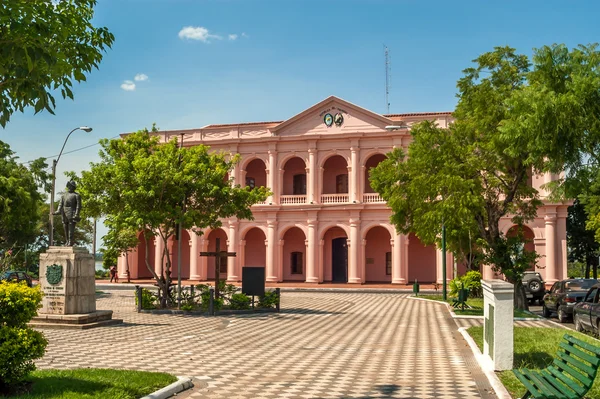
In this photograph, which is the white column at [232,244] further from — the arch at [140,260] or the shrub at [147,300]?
the shrub at [147,300]

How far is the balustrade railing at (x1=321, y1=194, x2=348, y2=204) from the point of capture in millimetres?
41656

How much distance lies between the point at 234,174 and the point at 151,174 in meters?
22.8

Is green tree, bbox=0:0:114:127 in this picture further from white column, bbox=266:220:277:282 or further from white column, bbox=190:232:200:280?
white column, bbox=190:232:200:280

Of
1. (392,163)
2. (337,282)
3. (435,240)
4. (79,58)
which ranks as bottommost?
(337,282)

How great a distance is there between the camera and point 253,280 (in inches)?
842

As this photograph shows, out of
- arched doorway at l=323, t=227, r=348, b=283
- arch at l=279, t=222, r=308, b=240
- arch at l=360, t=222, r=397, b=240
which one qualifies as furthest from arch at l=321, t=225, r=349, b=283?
arch at l=360, t=222, r=397, b=240

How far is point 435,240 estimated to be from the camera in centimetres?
2898

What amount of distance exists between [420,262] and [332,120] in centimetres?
1145

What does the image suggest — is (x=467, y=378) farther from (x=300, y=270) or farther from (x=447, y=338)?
(x=300, y=270)

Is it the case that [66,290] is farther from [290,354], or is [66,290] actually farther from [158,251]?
[158,251]

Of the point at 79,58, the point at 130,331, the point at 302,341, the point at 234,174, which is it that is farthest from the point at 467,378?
the point at 234,174

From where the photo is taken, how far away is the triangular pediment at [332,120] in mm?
41000

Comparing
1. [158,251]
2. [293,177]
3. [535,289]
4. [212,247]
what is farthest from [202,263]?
[535,289]

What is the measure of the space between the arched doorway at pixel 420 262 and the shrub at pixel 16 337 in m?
35.8
